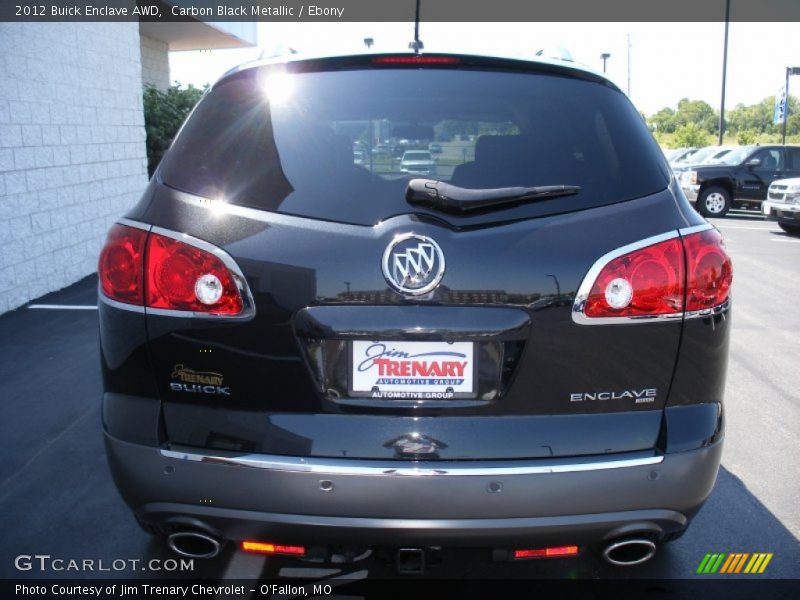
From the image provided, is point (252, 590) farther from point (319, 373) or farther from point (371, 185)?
point (371, 185)

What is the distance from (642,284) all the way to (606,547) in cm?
77

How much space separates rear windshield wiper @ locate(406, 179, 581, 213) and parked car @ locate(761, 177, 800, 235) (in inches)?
559

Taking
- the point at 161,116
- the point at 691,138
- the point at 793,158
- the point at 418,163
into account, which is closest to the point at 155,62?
the point at 161,116

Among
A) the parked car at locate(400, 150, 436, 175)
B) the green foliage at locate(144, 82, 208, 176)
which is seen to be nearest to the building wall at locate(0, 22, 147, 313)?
the green foliage at locate(144, 82, 208, 176)

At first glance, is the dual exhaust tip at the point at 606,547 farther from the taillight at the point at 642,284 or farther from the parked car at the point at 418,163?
the parked car at the point at 418,163

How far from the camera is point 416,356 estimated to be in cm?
208

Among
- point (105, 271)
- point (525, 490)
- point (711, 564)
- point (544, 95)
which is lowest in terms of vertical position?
point (711, 564)

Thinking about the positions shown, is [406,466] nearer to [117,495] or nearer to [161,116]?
[117,495]

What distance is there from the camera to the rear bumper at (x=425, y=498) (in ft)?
6.76

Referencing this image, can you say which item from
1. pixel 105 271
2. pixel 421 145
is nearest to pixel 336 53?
pixel 421 145

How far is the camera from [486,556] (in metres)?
2.28

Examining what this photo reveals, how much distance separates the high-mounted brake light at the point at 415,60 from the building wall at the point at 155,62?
15701 mm

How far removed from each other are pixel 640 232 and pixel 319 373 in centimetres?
97

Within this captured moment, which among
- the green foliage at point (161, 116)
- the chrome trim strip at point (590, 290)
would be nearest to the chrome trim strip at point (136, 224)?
the chrome trim strip at point (590, 290)
